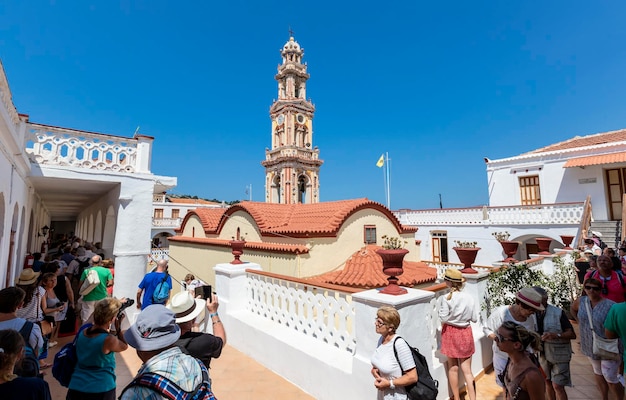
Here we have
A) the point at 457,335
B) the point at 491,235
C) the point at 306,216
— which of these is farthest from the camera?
the point at 491,235

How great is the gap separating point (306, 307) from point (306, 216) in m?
6.44

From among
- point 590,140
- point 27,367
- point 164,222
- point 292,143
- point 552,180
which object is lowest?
point 27,367

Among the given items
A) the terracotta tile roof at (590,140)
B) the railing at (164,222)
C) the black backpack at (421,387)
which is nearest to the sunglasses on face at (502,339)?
the black backpack at (421,387)

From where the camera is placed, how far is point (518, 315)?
3145mm

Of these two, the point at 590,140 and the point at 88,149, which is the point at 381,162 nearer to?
the point at 590,140

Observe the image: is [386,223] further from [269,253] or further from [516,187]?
[516,187]

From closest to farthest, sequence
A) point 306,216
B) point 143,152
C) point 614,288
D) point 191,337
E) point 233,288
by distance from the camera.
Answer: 1. point 191,337
2. point 614,288
3. point 233,288
4. point 143,152
5. point 306,216

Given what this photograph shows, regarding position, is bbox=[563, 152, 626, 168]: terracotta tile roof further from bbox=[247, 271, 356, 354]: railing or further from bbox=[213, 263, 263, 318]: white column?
bbox=[213, 263, 263, 318]: white column

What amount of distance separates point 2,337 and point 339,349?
130 inches

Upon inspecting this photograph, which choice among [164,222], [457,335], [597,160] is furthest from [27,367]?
[164,222]

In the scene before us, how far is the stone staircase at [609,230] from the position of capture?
11703mm

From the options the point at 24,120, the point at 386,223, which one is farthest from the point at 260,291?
the point at 386,223

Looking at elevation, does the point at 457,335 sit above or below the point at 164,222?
below

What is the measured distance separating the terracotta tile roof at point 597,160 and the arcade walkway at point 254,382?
13.0 m
